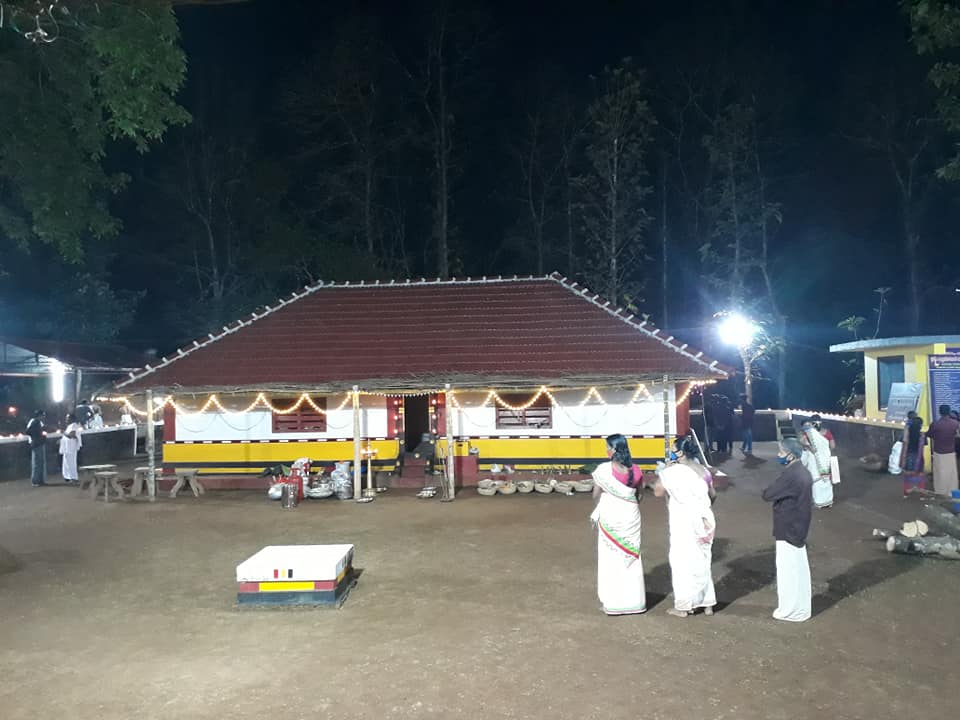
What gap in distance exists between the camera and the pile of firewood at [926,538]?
30.0 ft

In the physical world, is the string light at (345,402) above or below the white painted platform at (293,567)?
above

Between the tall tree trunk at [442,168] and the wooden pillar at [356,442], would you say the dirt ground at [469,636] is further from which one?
the tall tree trunk at [442,168]

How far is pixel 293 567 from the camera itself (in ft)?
25.4

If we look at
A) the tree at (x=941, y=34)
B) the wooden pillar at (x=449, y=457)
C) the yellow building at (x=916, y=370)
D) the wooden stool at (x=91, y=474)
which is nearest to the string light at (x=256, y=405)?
the wooden stool at (x=91, y=474)

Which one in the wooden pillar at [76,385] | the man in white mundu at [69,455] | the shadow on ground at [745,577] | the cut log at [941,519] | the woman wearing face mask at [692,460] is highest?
the wooden pillar at [76,385]

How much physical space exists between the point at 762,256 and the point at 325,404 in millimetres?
22795

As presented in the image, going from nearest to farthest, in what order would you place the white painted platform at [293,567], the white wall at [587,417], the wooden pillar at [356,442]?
1. the white painted platform at [293,567]
2. the wooden pillar at [356,442]
3. the white wall at [587,417]

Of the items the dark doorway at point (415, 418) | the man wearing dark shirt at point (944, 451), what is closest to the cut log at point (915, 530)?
the man wearing dark shirt at point (944, 451)

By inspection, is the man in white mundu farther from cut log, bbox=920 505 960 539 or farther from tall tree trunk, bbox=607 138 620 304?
tall tree trunk, bbox=607 138 620 304

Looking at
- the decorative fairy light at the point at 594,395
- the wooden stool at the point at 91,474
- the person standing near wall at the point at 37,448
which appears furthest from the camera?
the person standing near wall at the point at 37,448

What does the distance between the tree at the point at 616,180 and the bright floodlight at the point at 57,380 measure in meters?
20.7

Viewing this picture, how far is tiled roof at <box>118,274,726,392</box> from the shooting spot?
15109 mm

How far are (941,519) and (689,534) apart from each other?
6521mm

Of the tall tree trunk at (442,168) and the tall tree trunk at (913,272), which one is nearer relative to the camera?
the tall tree trunk at (913,272)
